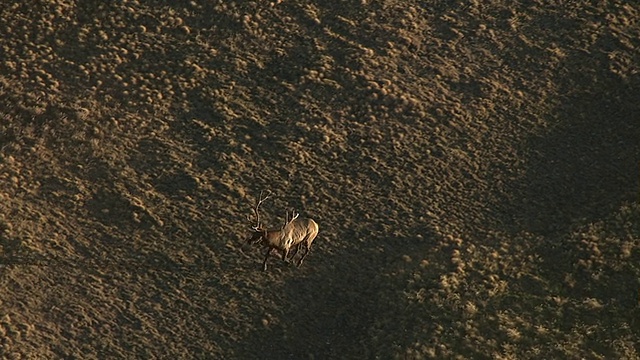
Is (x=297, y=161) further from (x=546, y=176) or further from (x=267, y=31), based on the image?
(x=546, y=176)

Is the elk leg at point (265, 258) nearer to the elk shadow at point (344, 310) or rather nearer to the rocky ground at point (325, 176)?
the rocky ground at point (325, 176)

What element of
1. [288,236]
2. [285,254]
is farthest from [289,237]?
[285,254]

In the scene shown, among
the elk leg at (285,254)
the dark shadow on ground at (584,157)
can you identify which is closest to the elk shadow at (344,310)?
the elk leg at (285,254)

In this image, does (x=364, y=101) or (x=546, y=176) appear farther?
(x=364, y=101)

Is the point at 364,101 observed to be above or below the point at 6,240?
above

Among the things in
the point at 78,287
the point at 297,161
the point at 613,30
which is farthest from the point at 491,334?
the point at 613,30

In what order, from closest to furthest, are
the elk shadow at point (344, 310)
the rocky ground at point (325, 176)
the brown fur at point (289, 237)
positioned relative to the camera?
the brown fur at point (289, 237) < the elk shadow at point (344, 310) < the rocky ground at point (325, 176)

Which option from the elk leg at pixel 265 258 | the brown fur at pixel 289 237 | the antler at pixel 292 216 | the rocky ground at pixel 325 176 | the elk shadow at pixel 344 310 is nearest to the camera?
the brown fur at pixel 289 237

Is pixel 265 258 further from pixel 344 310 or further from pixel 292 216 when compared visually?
pixel 344 310
